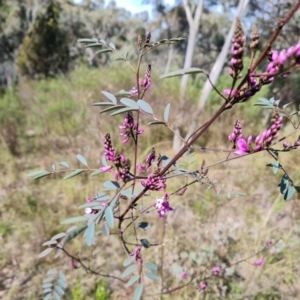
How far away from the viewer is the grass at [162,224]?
1.68m

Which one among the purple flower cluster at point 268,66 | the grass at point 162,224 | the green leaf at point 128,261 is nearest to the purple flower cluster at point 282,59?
the purple flower cluster at point 268,66

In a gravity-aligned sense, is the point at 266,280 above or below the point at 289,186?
below

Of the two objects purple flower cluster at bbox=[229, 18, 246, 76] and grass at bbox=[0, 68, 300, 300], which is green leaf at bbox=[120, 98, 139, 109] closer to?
purple flower cluster at bbox=[229, 18, 246, 76]

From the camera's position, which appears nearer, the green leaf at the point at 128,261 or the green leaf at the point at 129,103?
the green leaf at the point at 129,103

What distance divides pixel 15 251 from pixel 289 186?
1.99 metres

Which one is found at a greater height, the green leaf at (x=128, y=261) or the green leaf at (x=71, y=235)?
the green leaf at (x=71, y=235)

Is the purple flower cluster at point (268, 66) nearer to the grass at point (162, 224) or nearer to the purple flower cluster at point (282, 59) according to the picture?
the purple flower cluster at point (282, 59)

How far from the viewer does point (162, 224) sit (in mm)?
2078

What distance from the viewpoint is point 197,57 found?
1570 cm

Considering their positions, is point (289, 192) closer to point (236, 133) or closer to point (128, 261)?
point (236, 133)

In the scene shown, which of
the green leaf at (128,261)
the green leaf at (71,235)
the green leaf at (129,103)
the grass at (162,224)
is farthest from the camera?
the grass at (162,224)

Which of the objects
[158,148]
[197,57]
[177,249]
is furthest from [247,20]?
[197,57]

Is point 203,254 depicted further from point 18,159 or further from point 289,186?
point 18,159

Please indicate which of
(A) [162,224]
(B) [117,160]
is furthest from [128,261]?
(A) [162,224]
